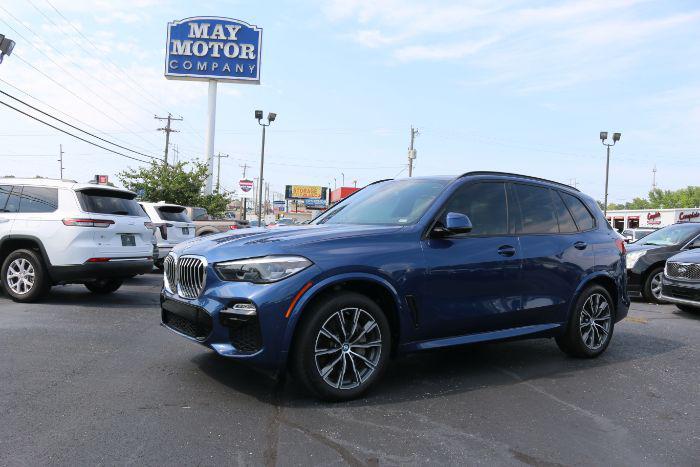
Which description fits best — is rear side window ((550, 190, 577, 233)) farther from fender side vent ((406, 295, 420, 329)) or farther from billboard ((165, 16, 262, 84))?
billboard ((165, 16, 262, 84))

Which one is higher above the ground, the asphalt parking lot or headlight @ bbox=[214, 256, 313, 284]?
headlight @ bbox=[214, 256, 313, 284]

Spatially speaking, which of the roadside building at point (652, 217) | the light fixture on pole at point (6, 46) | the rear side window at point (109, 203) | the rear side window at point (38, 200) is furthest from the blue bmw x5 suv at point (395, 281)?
the roadside building at point (652, 217)

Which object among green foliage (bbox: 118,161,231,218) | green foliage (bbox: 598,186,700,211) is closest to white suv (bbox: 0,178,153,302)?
green foliage (bbox: 118,161,231,218)

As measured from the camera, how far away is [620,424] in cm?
404

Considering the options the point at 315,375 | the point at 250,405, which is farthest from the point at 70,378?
the point at 315,375

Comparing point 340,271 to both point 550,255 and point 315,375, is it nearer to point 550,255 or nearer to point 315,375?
point 315,375

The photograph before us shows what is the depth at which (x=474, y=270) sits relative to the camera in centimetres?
482

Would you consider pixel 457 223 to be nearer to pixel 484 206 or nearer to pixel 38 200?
pixel 484 206

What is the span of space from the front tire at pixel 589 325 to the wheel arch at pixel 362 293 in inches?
83.2

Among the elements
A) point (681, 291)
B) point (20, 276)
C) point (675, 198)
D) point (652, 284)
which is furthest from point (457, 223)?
point (675, 198)

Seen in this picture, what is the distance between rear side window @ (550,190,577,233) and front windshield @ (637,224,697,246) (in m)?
6.71

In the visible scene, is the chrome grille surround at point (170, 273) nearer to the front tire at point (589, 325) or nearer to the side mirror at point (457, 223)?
the side mirror at point (457, 223)

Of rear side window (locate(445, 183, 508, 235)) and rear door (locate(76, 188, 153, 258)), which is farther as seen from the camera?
rear door (locate(76, 188, 153, 258))

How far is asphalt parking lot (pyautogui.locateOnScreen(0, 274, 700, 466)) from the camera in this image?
3.36 m
